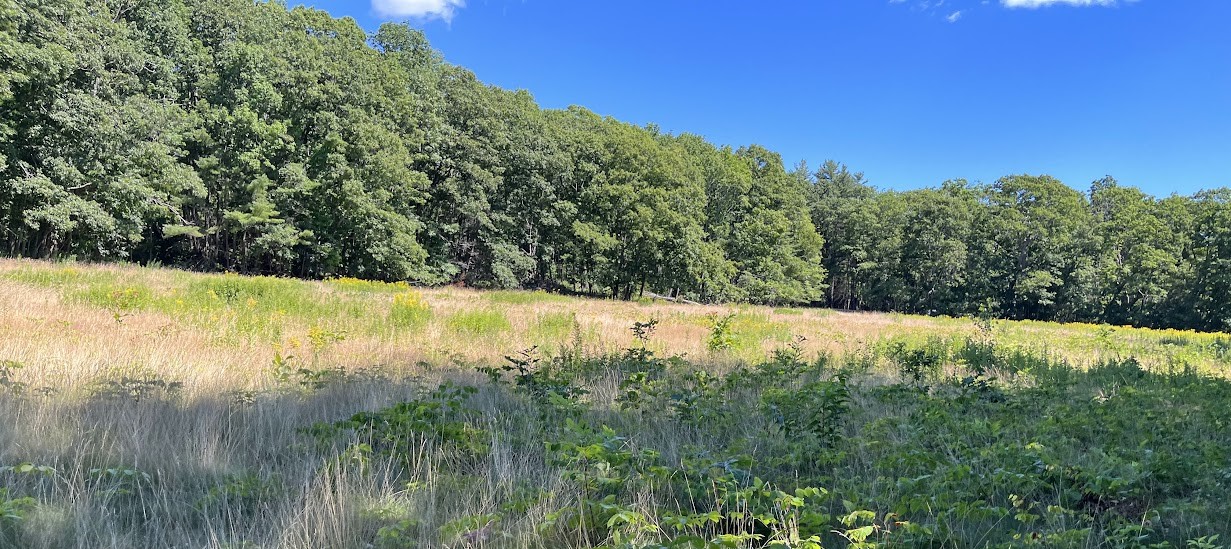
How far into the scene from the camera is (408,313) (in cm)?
1220

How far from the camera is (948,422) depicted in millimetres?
4914

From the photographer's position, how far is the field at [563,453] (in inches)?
109

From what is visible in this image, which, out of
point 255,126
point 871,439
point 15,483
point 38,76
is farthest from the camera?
point 255,126

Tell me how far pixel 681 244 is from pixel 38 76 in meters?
32.4

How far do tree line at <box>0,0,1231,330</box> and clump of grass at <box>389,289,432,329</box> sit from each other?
19.4 metres

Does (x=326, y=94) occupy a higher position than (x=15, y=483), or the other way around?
(x=326, y=94)

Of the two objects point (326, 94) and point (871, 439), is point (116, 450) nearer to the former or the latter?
point (871, 439)

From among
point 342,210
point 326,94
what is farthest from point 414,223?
point 326,94

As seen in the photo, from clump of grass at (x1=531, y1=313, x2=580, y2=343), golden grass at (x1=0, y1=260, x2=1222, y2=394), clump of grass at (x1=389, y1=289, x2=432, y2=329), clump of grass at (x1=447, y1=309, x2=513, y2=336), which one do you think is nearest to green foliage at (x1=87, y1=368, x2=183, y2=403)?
golden grass at (x1=0, y1=260, x2=1222, y2=394)

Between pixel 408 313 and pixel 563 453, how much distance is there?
9704mm

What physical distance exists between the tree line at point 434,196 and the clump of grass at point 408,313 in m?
19.4

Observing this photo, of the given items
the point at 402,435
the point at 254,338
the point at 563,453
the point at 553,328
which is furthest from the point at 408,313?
the point at 563,453

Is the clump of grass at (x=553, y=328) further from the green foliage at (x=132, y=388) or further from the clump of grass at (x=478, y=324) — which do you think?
the green foliage at (x=132, y=388)

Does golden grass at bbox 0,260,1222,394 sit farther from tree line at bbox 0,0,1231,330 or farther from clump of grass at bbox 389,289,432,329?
tree line at bbox 0,0,1231,330
